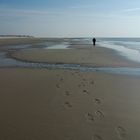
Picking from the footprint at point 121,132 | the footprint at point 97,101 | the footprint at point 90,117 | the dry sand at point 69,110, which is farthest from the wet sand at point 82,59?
the footprint at point 121,132

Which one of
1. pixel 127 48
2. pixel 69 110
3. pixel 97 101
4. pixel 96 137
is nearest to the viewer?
pixel 96 137

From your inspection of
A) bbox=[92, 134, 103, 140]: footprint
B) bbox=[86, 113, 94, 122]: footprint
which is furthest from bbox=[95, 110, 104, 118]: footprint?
bbox=[92, 134, 103, 140]: footprint

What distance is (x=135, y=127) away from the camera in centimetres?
622

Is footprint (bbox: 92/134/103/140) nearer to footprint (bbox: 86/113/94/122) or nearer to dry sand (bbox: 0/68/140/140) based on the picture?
dry sand (bbox: 0/68/140/140)

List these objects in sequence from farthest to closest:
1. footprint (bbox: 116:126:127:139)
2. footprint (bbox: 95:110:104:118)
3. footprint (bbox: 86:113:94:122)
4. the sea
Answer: the sea
footprint (bbox: 95:110:104:118)
footprint (bbox: 86:113:94:122)
footprint (bbox: 116:126:127:139)

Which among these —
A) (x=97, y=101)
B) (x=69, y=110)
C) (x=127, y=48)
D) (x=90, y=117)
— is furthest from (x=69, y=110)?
(x=127, y=48)


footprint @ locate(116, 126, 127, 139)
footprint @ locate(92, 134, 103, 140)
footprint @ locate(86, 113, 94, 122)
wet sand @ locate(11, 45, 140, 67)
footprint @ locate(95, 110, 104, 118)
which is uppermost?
footprint @ locate(92, 134, 103, 140)

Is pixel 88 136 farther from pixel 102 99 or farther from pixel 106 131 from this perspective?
pixel 102 99

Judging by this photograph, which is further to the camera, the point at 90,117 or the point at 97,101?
Answer: the point at 97,101

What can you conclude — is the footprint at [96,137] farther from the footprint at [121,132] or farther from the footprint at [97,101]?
the footprint at [97,101]

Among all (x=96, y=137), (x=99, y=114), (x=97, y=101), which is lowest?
(x=97, y=101)

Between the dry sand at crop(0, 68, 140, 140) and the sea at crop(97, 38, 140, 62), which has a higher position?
the dry sand at crop(0, 68, 140, 140)

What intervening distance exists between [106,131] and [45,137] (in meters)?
1.43

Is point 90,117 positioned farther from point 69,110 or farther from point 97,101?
point 97,101
